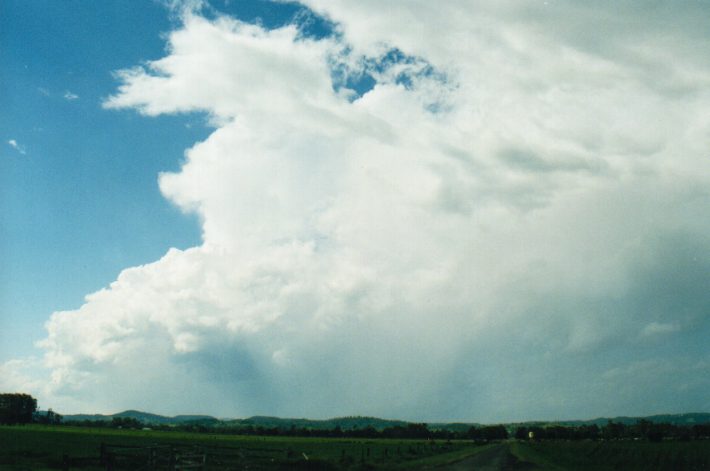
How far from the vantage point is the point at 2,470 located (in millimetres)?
36250

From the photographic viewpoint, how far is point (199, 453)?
33.2 metres

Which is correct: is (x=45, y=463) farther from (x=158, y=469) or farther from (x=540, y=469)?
(x=540, y=469)

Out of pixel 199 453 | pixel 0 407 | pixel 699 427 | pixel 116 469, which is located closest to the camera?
pixel 199 453

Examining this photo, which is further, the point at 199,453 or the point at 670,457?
the point at 670,457

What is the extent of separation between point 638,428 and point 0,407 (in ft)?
668

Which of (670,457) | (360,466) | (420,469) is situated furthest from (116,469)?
(670,457)

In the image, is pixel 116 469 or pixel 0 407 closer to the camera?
pixel 116 469

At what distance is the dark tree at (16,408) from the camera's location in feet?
502

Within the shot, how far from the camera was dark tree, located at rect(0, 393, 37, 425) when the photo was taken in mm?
153125

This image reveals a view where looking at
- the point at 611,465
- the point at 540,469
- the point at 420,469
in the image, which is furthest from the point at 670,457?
the point at 420,469

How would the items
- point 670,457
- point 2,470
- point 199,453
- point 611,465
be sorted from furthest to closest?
point 670,457 → point 611,465 → point 2,470 → point 199,453

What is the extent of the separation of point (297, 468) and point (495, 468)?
52.9 feet

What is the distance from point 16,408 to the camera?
557ft

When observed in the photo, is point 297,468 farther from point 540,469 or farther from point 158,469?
point 540,469
